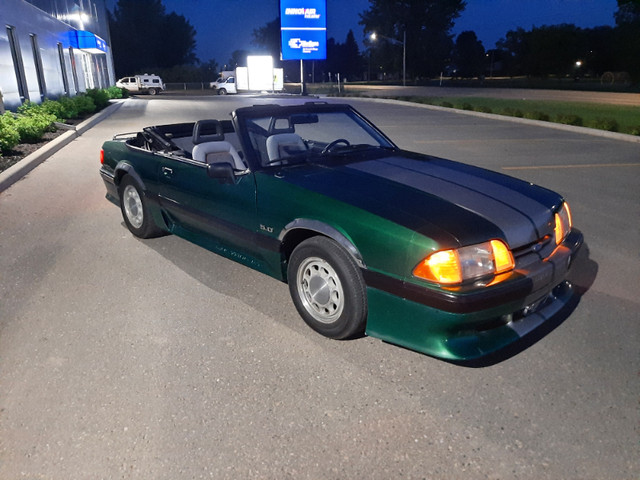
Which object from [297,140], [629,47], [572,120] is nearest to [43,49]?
[572,120]

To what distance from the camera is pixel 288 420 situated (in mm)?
2643

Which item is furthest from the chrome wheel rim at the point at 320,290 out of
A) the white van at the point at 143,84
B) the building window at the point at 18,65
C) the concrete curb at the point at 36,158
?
the white van at the point at 143,84

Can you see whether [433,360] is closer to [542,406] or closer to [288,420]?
[542,406]

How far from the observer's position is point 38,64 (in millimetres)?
21656

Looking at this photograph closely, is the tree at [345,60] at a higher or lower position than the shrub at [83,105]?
higher

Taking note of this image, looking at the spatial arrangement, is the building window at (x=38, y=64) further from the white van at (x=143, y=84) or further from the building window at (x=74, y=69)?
the white van at (x=143, y=84)

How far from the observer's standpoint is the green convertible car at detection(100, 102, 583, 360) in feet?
9.25

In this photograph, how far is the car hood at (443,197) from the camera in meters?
2.94

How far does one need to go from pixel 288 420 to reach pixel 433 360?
3.44 ft

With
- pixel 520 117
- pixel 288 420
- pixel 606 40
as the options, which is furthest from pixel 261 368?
pixel 606 40

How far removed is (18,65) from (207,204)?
1910cm

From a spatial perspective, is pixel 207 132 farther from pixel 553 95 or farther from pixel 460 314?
pixel 553 95

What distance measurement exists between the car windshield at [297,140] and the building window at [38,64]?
69.2 feet

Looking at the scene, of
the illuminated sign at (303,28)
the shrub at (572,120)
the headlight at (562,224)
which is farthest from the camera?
the illuminated sign at (303,28)
